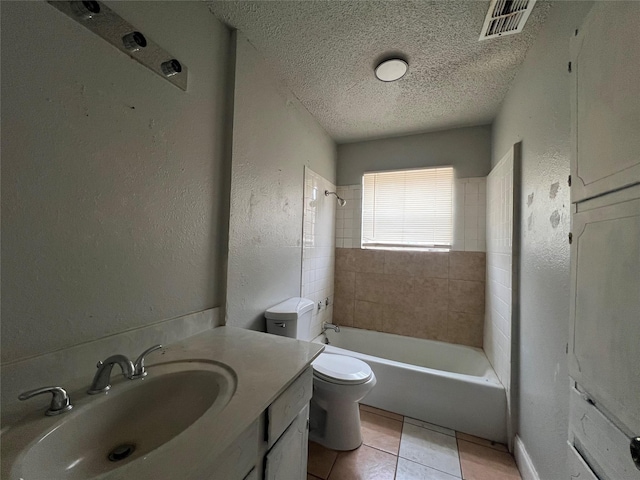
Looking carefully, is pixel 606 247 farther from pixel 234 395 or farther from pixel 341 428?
pixel 341 428

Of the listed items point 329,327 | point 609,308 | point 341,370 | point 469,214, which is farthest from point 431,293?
point 609,308

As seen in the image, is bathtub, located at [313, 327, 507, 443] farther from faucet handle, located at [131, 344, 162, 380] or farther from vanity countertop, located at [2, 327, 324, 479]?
faucet handle, located at [131, 344, 162, 380]

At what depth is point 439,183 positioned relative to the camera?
2443 mm

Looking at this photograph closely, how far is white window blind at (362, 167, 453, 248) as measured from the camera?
2.42m

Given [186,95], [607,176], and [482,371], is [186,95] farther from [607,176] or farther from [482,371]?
[482,371]

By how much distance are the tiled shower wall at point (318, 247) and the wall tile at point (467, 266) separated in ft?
4.01

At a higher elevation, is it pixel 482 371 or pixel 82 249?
pixel 82 249

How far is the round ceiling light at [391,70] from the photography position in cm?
146

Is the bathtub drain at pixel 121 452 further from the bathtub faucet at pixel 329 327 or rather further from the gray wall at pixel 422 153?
the gray wall at pixel 422 153

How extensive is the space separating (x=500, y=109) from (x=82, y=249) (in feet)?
9.14

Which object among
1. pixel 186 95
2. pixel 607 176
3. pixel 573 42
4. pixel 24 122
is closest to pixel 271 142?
pixel 186 95

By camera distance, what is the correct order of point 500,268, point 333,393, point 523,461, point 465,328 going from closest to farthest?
1. point 523,461
2. point 333,393
3. point 500,268
4. point 465,328

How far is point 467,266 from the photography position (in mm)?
2295

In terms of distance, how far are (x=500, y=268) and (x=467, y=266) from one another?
50 centimetres
